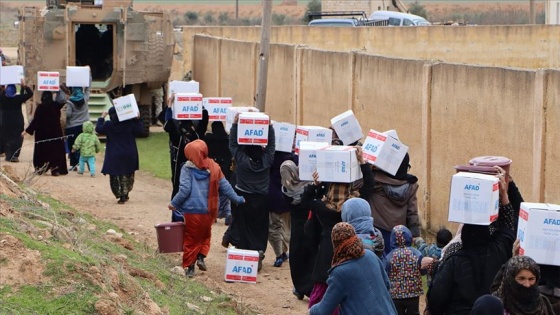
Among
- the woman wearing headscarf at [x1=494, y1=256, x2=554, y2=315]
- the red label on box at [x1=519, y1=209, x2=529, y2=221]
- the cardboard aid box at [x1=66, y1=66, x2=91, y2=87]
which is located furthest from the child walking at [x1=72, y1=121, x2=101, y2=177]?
the woman wearing headscarf at [x1=494, y1=256, x2=554, y2=315]

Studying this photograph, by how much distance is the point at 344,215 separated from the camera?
8.98m

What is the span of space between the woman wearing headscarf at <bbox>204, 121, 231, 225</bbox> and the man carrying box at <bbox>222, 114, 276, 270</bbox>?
2.07 m

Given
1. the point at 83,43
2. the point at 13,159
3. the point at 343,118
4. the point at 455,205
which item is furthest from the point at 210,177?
the point at 83,43

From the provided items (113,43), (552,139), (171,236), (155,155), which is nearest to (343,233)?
(552,139)

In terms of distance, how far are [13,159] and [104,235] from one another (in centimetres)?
760

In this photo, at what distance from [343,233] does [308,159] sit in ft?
11.5

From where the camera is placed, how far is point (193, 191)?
12.6 m

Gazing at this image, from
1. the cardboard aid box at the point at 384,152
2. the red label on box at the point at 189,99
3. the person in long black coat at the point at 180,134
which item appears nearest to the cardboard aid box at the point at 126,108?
the person in long black coat at the point at 180,134

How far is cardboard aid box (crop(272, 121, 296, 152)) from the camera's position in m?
13.3

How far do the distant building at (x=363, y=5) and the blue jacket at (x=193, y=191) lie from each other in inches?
1569

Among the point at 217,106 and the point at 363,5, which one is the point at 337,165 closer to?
the point at 217,106

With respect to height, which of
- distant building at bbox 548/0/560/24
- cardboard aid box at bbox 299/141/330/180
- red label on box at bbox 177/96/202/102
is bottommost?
cardboard aid box at bbox 299/141/330/180

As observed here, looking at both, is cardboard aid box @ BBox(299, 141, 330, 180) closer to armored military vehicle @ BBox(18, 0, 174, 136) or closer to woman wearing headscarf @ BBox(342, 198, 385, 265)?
woman wearing headscarf @ BBox(342, 198, 385, 265)

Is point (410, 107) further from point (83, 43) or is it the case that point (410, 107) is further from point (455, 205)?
point (83, 43)
